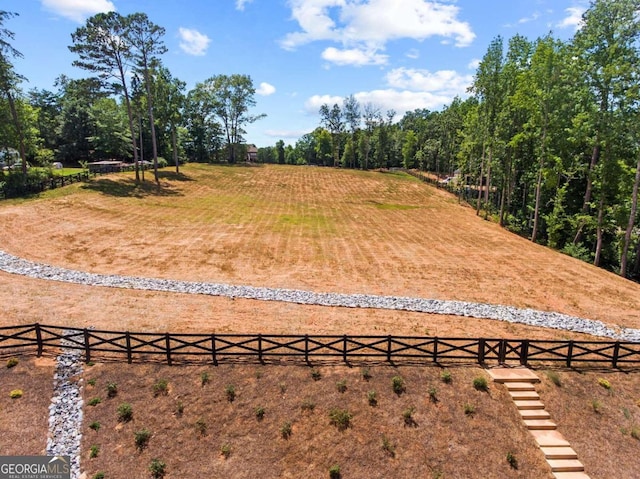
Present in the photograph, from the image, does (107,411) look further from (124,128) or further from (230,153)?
(230,153)

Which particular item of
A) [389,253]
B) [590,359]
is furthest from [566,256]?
[590,359]

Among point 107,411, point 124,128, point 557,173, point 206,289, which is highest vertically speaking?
point 124,128

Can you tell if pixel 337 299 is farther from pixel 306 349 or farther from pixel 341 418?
pixel 341 418

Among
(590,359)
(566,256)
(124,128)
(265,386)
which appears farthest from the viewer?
(124,128)

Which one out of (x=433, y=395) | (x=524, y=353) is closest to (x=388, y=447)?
(x=433, y=395)

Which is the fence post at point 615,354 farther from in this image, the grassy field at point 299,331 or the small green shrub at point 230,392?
the small green shrub at point 230,392
